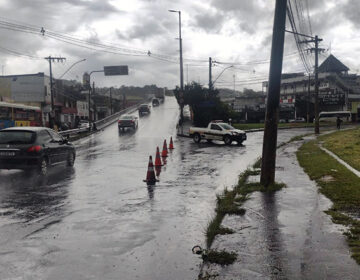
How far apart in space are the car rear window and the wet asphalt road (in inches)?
43.4

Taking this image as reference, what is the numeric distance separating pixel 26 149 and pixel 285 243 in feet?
31.1

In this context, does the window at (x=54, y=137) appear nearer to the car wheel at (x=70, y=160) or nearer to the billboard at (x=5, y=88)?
the car wheel at (x=70, y=160)

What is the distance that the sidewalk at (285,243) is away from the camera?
4859mm

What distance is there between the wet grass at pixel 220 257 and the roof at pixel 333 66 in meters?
106

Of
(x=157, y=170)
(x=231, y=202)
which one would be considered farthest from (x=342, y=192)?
(x=157, y=170)

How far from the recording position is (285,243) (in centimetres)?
598

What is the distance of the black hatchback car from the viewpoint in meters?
13.0

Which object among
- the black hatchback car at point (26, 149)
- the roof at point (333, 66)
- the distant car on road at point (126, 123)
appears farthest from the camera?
the roof at point (333, 66)

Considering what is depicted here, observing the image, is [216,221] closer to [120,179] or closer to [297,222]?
[297,222]

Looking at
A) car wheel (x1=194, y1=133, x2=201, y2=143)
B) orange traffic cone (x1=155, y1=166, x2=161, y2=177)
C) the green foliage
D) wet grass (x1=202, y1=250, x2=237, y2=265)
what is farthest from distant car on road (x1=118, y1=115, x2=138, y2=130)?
wet grass (x1=202, y1=250, x2=237, y2=265)

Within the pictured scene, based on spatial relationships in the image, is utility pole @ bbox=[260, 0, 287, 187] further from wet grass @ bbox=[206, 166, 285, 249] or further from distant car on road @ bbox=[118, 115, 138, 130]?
distant car on road @ bbox=[118, 115, 138, 130]

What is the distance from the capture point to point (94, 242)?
621 centimetres

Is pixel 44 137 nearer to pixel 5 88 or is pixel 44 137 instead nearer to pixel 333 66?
pixel 5 88

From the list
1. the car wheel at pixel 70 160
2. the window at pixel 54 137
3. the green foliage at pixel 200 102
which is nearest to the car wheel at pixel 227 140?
the car wheel at pixel 70 160
